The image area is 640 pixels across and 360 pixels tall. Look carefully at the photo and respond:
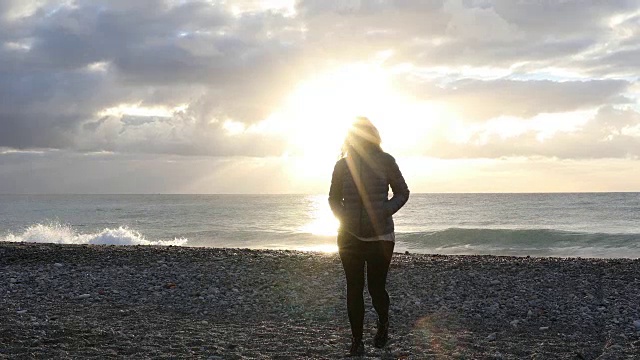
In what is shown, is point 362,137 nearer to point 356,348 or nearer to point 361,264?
point 361,264

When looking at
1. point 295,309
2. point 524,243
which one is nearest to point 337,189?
point 295,309

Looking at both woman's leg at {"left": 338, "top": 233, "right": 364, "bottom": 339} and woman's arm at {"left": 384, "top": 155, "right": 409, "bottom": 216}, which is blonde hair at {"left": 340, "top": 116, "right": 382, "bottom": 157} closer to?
woman's arm at {"left": 384, "top": 155, "right": 409, "bottom": 216}

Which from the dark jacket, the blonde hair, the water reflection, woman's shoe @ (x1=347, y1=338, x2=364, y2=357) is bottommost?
the water reflection

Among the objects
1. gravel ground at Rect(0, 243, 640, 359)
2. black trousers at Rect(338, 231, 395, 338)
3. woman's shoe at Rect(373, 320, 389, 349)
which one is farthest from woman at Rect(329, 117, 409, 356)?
gravel ground at Rect(0, 243, 640, 359)

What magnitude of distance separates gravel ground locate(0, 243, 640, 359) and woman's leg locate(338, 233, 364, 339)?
25.6 inches

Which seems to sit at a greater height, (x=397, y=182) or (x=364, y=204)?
(x=397, y=182)

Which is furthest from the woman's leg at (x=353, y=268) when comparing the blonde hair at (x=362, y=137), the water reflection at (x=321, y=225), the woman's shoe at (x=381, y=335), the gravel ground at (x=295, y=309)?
the water reflection at (x=321, y=225)

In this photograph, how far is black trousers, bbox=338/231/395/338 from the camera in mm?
6238

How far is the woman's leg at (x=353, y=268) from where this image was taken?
6.26 m

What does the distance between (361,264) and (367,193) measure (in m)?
0.71

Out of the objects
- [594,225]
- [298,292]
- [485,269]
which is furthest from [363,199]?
[594,225]

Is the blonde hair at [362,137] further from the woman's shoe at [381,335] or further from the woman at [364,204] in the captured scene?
the woman's shoe at [381,335]

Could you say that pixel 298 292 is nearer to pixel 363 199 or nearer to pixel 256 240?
pixel 363 199

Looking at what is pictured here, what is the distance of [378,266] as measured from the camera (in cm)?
630
